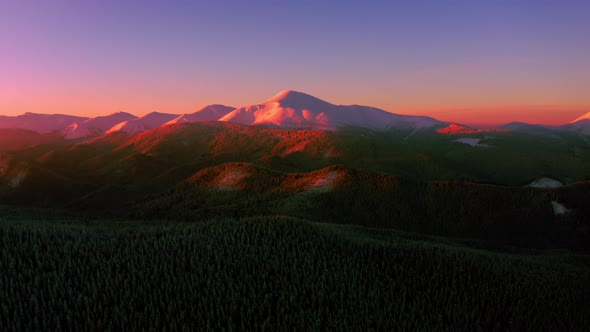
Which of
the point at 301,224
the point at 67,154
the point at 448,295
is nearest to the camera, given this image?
the point at 448,295

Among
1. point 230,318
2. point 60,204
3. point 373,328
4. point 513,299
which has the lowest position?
point 60,204

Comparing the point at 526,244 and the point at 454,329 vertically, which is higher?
the point at 454,329

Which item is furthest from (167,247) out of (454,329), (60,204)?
(60,204)

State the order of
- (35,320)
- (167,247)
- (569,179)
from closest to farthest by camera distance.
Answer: (35,320) < (167,247) < (569,179)

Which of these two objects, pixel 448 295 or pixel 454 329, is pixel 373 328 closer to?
pixel 454 329

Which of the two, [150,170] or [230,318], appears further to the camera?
[150,170]

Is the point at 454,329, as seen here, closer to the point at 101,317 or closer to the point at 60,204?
the point at 101,317
